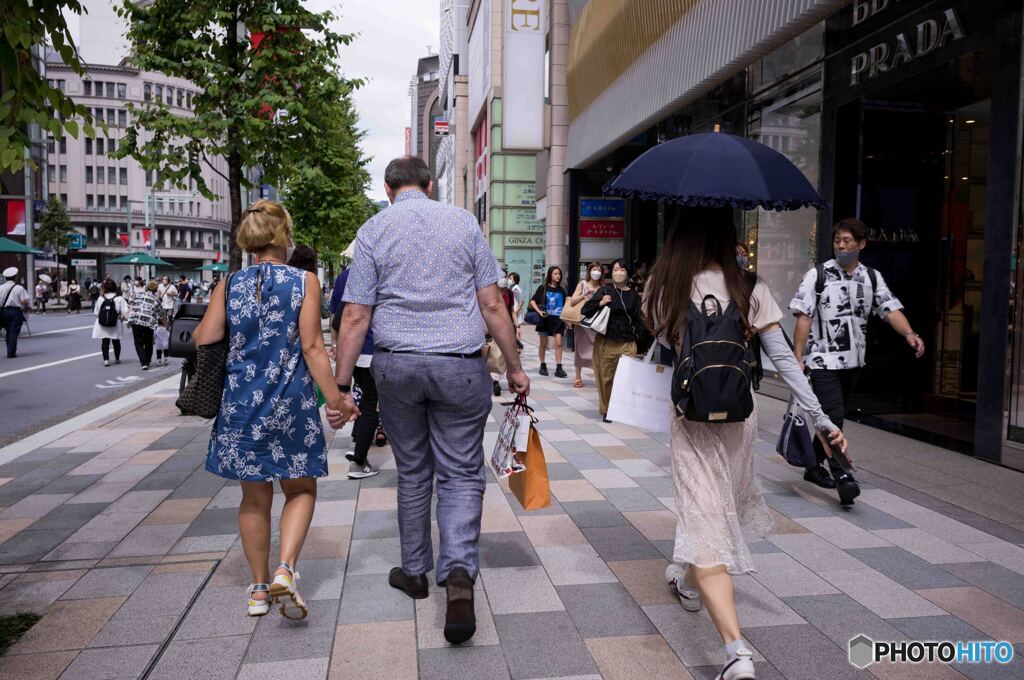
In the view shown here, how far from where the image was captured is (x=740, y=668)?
8.89 ft

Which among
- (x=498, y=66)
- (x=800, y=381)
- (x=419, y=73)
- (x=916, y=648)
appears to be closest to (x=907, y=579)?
(x=916, y=648)

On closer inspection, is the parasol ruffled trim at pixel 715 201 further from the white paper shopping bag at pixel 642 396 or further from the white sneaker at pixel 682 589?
the white sneaker at pixel 682 589

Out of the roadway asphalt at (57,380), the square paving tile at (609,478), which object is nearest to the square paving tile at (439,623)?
the square paving tile at (609,478)

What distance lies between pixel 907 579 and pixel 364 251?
316cm

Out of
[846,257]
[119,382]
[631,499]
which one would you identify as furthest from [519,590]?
[119,382]

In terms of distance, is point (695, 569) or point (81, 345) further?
point (81, 345)

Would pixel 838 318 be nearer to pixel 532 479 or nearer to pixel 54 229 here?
pixel 532 479

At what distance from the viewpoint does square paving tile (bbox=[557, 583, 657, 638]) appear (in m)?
3.35

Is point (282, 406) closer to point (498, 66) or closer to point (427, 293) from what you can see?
point (427, 293)

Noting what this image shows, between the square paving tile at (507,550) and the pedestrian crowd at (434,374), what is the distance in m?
0.72

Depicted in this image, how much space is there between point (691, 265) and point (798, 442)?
2886 mm

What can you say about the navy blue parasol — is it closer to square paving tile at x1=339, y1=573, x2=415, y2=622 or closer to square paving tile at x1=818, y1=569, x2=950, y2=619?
square paving tile at x1=818, y1=569, x2=950, y2=619

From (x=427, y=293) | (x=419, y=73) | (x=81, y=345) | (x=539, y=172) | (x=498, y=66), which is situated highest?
(x=419, y=73)

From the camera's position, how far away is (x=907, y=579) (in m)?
3.96
